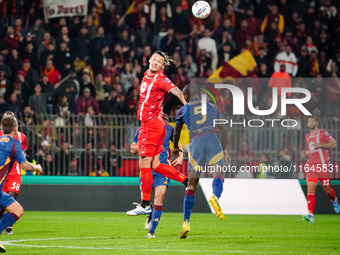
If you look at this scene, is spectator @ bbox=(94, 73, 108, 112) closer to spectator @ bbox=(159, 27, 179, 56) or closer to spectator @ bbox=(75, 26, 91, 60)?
spectator @ bbox=(75, 26, 91, 60)

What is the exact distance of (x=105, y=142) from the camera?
1719 centimetres

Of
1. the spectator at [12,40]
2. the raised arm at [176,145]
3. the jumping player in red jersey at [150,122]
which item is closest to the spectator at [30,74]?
the spectator at [12,40]

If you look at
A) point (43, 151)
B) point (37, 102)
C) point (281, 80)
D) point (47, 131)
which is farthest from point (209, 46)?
point (43, 151)

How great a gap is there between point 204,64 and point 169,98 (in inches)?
71.3

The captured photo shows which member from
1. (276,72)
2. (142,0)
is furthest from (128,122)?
(142,0)

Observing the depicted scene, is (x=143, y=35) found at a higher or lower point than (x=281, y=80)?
higher

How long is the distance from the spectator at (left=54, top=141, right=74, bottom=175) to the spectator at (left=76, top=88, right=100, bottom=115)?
6.33ft

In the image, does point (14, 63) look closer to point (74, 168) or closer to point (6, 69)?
point (6, 69)

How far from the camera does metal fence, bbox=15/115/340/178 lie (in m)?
16.9

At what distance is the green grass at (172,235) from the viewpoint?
360 inches

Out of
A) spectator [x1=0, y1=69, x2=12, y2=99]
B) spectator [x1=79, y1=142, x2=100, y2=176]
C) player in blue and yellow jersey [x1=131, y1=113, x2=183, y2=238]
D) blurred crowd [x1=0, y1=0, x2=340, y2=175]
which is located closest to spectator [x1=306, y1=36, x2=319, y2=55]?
blurred crowd [x1=0, y1=0, x2=340, y2=175]

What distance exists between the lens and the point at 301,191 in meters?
17.1

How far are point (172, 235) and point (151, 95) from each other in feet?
7.14

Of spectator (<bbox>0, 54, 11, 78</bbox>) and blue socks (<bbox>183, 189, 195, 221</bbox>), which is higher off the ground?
spectator (<bbox>0, 54, 11, 78</bbox>)
